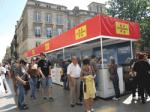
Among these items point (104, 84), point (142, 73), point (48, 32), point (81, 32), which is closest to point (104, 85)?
point (104, 84)

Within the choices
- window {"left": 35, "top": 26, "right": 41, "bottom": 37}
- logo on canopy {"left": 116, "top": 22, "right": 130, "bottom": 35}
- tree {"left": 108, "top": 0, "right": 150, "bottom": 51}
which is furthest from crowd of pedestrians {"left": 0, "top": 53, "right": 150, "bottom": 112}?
window {"left": 35, "top": 26, "right": 41, "bottom": 37}

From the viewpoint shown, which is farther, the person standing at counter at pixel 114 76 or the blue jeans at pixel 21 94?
the person standing at counter at pixel 114 76

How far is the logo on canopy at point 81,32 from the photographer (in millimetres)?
10194

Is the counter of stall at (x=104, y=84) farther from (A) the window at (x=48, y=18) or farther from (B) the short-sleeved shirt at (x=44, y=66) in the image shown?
(A) the window at (x=48, y=18)

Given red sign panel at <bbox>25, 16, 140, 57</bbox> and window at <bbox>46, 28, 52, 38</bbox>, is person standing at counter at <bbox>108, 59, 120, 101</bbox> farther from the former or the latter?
window at <bbox>46, 28, 52, 38</bbox>

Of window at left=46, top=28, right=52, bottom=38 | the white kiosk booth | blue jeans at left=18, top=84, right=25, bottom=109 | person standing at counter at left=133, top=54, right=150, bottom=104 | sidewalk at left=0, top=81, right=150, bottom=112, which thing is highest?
window at left=46, top=28, right=52, bottom=38

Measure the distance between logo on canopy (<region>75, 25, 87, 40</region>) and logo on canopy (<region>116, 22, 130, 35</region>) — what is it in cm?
140

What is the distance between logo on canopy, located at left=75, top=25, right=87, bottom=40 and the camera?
10194mm

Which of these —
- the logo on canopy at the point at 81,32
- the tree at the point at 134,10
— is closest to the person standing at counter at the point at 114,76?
the logo on canopy at the point at 81,32

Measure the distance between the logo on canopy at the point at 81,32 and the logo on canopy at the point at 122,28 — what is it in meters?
1.40

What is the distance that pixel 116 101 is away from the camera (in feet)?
28.9

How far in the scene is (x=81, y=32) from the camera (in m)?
10.5

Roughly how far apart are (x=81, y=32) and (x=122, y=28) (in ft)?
5.92

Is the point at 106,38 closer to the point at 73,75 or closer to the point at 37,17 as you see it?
the point at 73,75
